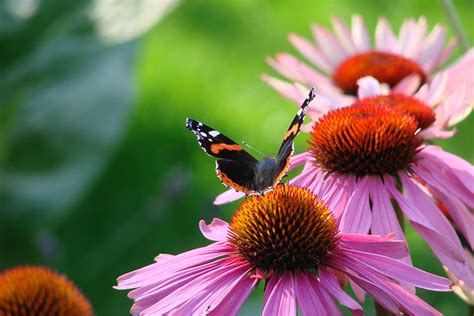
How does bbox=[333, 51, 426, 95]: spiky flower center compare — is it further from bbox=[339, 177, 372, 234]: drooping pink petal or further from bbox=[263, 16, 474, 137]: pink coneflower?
bbox=[339, 177, 372, 234]: drooping pink petal

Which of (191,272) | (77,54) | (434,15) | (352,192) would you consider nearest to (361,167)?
(352,192)

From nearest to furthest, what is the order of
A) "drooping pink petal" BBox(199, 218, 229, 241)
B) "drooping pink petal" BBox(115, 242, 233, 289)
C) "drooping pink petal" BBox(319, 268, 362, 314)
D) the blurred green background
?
1. "drooping pink petal" BBox(319, 268, 362, 314)
2. "drooping pink petal" BBox(115, 242, 233, 289)
3. "drooping pink petal" BBox(199, 218, 229, 241)
4. the blurred green background

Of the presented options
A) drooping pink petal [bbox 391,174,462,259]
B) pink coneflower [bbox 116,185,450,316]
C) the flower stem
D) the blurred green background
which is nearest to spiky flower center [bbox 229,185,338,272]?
pink coneflower [bbox 116,185,450,316]

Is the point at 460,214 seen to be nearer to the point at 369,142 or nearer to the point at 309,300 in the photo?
the point at 369,142

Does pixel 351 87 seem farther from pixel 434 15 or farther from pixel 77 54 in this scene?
pixel 434 15

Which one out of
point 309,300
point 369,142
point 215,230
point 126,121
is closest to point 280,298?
point 309,300

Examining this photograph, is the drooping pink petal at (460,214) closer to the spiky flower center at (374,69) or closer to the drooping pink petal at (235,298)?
the drooping pink petal at (235,298)

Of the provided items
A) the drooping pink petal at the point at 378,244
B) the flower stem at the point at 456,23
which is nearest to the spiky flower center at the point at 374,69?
the flower stem at the point at 456,23
